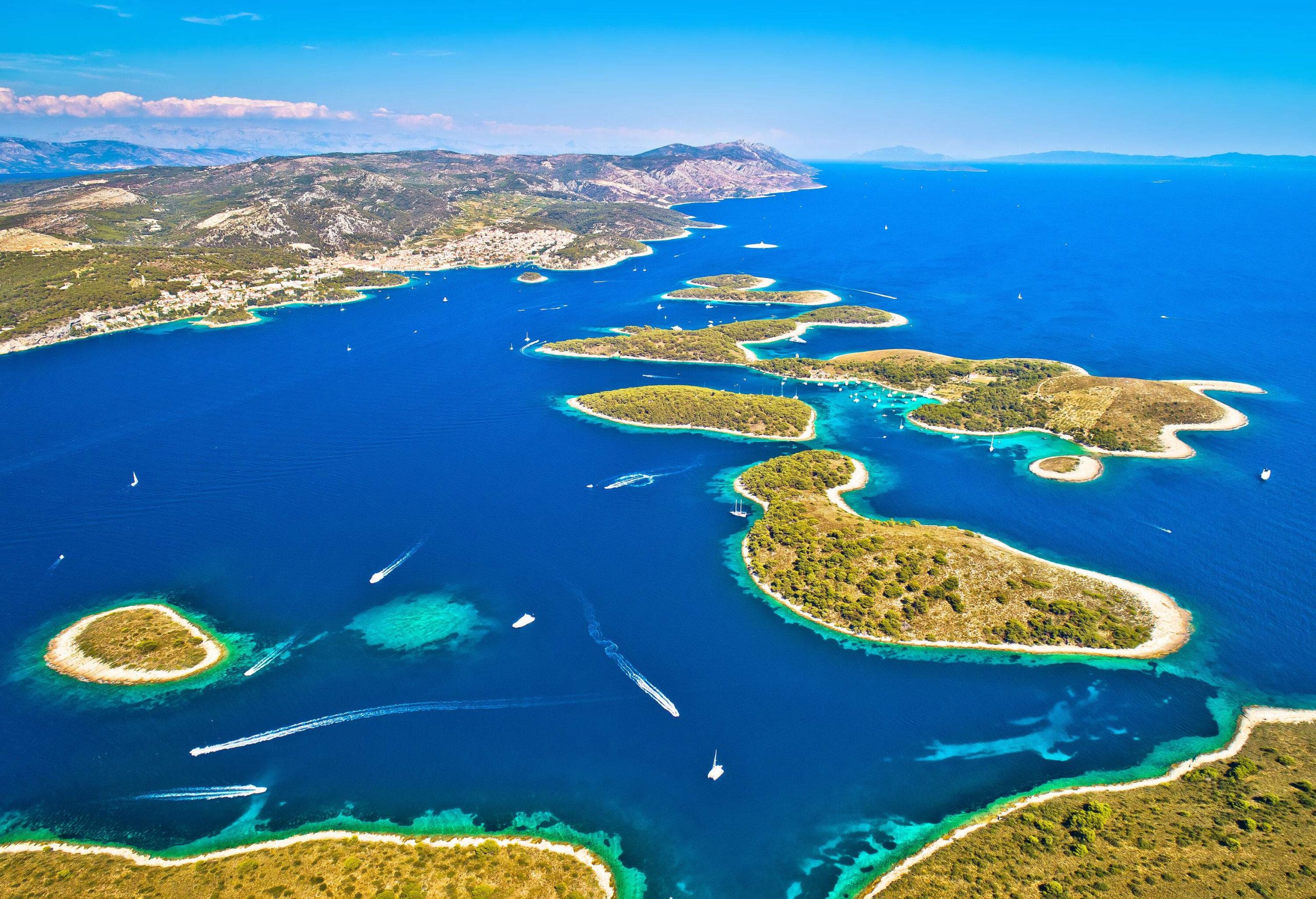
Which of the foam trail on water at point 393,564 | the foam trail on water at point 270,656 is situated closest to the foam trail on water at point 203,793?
the foam trail on water at point 270,656

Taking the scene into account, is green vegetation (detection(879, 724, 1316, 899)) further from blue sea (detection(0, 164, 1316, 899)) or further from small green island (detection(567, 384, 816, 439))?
small green island (detection(567, 384, 816, 439))

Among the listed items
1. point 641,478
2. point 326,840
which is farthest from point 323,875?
point 641,478

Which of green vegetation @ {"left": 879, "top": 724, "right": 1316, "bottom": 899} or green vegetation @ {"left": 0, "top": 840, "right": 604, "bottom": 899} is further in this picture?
green vegetation @ {"left": 0, "top": 840, "right": 604, "bottom": 899}

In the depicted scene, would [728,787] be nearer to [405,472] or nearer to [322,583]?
[322,583]

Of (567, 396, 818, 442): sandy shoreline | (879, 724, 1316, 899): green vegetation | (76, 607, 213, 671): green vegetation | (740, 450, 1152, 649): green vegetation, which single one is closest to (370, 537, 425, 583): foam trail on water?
(76, 607, 213, 671): green vegetation

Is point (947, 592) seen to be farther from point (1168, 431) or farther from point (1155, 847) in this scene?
point (1168, 431)

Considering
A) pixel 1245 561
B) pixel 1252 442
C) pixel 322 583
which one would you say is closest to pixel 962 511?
pixel 1245 561
